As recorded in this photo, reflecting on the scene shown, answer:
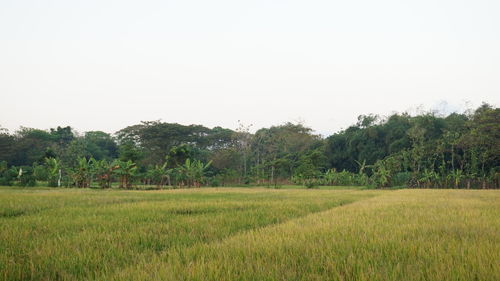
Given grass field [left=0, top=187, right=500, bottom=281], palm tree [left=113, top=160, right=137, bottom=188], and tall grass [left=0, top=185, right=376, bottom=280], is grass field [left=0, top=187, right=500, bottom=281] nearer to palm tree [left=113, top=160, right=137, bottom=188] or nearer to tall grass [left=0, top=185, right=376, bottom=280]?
tall grass [left=0, top=185, right=376, bottom=280]

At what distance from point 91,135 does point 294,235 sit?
6003cm

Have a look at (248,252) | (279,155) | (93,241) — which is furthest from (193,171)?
(248,252)

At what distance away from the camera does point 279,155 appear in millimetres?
45906

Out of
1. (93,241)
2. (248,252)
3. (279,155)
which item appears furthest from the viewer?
(279,155)

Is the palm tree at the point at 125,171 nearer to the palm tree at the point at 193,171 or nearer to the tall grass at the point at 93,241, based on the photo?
the palm tree at the point at 193,171

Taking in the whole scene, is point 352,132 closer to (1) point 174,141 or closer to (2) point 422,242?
(1) point 174,141

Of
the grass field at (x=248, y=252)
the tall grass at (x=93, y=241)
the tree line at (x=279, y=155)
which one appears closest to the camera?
the grass field at (x=248, y=252)

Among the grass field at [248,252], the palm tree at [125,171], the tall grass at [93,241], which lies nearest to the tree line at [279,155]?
the palm tree at [125,171]

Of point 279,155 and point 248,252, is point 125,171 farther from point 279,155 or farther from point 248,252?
point 279,155

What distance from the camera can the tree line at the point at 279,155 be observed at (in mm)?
26562

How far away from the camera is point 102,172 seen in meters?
24.6

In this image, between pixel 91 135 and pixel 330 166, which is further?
pixel 91 135

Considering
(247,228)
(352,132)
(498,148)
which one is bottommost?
(247,228)

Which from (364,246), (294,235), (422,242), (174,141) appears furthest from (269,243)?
(174,141)
